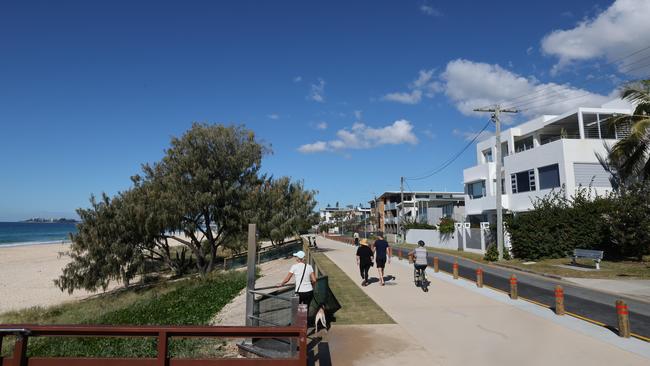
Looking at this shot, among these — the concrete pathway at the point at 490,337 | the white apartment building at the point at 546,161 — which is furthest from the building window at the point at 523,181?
the concrete pathway at the point at 490,337

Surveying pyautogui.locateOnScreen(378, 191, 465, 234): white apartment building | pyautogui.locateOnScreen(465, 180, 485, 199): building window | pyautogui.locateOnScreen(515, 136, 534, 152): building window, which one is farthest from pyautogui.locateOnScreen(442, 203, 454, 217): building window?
pyautogui.locateOnScreen(515, 136, 534, 152): building window

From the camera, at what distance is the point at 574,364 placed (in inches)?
257

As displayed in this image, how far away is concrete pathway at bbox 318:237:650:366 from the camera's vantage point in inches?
268

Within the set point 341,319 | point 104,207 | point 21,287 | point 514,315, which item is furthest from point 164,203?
point 514,315

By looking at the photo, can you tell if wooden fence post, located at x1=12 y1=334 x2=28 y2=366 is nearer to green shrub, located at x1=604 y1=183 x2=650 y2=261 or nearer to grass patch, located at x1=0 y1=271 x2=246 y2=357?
grass patch, located at x1=0 y1=271 x2=246 y2=357

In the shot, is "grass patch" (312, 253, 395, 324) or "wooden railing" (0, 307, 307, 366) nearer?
"wooden railing" (0, 307, 307, 366)

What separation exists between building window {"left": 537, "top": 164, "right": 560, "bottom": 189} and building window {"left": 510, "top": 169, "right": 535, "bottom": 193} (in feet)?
3.15

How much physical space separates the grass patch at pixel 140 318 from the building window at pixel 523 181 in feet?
69.7

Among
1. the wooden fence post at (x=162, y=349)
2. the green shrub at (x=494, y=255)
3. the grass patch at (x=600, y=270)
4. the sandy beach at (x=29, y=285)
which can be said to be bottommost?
the sandy beach at (x=29, y=285)

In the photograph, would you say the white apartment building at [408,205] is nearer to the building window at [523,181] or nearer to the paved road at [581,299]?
the building window at [523,181]

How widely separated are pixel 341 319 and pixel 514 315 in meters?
4.00

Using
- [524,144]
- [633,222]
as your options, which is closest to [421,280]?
[633,222]

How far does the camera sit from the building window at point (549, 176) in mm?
28087

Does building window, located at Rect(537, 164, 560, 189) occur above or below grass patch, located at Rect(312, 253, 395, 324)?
above
